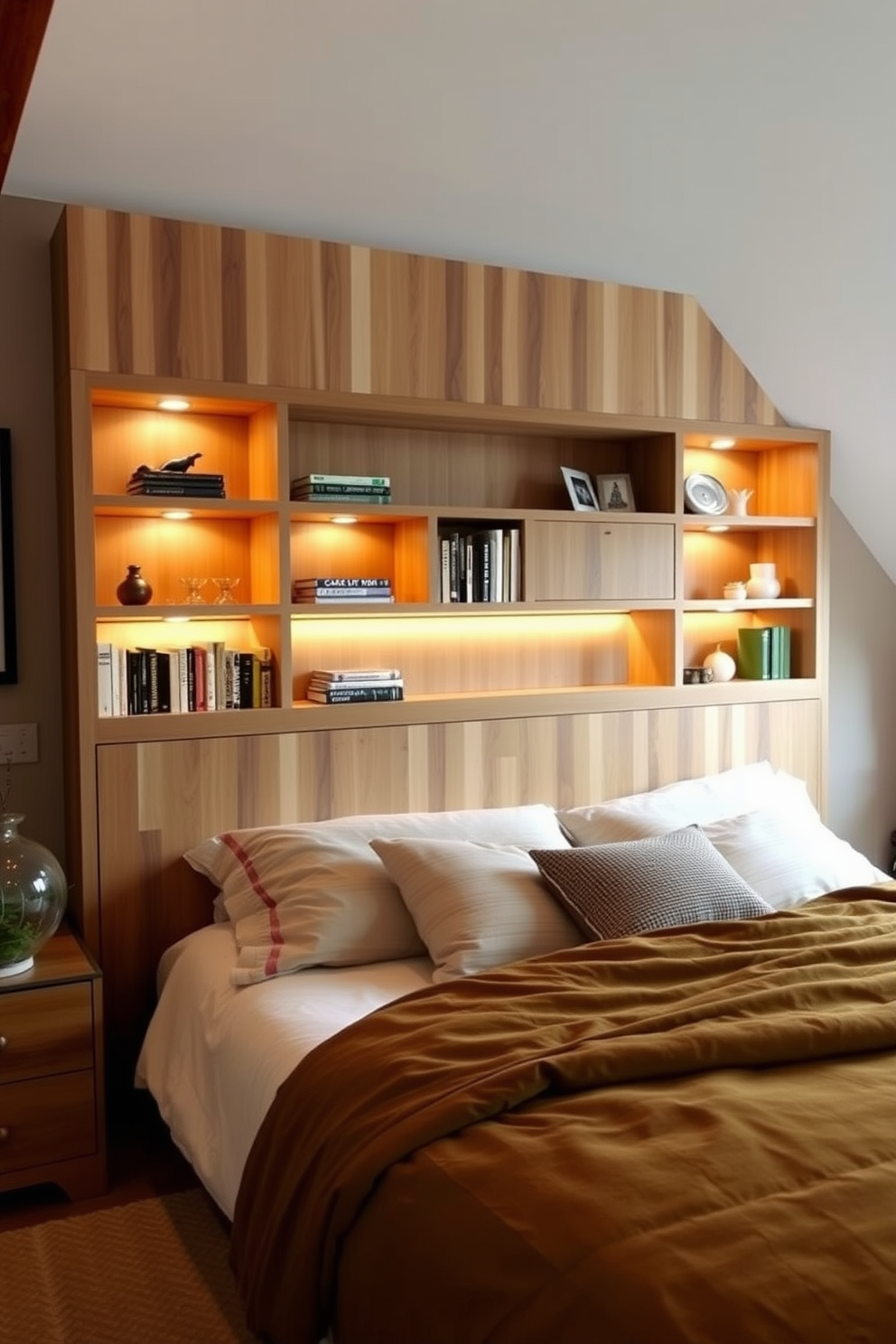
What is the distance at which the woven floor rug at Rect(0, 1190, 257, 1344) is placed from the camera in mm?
2297

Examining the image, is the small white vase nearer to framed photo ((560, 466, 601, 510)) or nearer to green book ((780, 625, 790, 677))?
green book ((780, 625, 790, 677))

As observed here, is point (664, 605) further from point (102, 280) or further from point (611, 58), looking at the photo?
point (102, 280)

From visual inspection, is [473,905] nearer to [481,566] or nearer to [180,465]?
[481,566]

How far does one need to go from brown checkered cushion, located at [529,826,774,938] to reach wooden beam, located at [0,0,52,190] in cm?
192

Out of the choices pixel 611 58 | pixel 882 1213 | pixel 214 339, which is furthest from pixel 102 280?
pixel 882 1213

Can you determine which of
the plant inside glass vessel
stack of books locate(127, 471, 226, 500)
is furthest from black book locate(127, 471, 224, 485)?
the plant inside glass vessel

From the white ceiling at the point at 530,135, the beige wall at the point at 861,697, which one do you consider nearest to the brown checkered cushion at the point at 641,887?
the beige wall at the point at 861,697

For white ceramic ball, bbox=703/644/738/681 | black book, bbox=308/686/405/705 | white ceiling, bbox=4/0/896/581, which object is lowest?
black book, bbox=308/686/405/705

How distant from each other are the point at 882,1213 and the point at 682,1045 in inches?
18.4

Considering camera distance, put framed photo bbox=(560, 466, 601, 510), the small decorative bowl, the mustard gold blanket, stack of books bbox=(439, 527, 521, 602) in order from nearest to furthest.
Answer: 1. the mustard gold blanket
2. stack of books bbox=(439, 527, 521, 602)
3. framed photo bbox=(560, 466, 601, 510)
4. the small decorative bowl

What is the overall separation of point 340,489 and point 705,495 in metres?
1.33

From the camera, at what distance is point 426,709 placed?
3.47 meters

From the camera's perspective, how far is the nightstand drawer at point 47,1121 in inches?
106

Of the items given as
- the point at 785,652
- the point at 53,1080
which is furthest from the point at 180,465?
the point at 785,652
